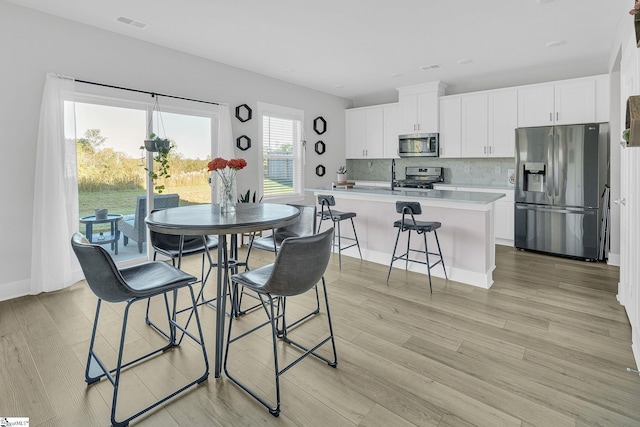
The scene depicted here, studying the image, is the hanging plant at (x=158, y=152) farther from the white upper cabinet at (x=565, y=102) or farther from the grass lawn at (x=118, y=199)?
the white upper cabinet at (x=565, y=102)

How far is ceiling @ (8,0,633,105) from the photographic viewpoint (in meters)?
3.28

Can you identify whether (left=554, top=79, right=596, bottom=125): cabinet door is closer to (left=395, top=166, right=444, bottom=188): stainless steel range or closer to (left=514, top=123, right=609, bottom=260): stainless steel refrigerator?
(left=514, top=123, right=609, bottom=260): stainless steel refrigerator

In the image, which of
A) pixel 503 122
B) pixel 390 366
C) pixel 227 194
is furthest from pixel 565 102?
pixel 227 194

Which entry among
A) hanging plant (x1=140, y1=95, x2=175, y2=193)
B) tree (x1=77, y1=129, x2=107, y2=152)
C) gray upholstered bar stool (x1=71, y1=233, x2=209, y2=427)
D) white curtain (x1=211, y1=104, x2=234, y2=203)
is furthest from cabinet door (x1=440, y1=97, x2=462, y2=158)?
gray upholstered bar stool (x1=71, y1=233, x2=209, y2=427)

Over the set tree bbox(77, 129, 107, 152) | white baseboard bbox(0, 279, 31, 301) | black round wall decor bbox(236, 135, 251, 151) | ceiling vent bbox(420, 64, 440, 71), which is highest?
ceiling vent bbox(420, 64, 440, 71)

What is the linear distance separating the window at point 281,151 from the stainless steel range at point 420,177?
1.92 meters

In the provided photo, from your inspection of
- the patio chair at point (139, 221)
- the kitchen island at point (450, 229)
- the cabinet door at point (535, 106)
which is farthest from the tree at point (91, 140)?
the cabinet door at point (535, 106)

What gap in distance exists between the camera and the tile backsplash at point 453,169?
5883mm

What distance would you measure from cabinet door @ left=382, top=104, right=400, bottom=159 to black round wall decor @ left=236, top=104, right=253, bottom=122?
276 centimetres

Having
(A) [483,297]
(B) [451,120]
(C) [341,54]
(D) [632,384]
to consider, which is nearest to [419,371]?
(D) [632,384]

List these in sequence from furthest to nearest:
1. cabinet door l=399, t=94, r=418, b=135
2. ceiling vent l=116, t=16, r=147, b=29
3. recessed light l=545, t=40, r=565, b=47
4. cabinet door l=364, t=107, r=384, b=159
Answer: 1. cabinet door l=364, t=107, r=384, b=159
2. cabinet door l=399, t=94, r=418, b=135
3. recessed light l=545, t=40, r=565, b=47
4. ceiling vent l=116, t=16, r=147, b=29

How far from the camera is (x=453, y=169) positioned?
6414 millimetres

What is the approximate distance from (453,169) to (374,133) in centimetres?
169

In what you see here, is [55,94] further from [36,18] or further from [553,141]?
[553,141]
